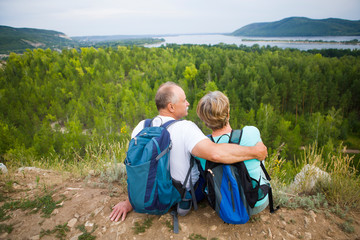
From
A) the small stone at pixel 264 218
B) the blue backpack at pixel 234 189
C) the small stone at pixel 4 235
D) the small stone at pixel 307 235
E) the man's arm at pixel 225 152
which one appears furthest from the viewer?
the small stone at pixel 264 218

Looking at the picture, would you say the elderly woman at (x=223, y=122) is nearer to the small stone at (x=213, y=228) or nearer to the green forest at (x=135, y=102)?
the small stone at (x=213, y=228)

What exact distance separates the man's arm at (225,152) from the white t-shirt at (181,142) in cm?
9

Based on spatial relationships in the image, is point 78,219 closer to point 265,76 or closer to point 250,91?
point 250,91

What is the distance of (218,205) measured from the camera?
2.41m

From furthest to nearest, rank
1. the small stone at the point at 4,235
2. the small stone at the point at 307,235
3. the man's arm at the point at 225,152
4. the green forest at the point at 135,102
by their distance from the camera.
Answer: the green forest at the point at 135,102 → the small stone at the point at 4,235 → the small stone at the point at 307,235 → the man's arm at the point at 225,152

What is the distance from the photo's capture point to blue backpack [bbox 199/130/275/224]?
2.30 metres

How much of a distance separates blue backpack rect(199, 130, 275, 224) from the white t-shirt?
303mm

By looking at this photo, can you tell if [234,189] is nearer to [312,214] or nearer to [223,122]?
[223,122]

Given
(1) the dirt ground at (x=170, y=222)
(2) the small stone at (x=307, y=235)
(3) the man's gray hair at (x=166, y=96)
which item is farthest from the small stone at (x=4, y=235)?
(2) the small stone at (x=307, y=235)

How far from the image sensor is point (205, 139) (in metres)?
2.27

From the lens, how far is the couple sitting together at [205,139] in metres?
2.22

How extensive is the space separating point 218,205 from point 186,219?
0.64m

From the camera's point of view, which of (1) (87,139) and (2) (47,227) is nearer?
(2) (47,227)

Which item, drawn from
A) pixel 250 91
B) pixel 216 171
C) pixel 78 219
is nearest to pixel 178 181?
pixel 216 171
